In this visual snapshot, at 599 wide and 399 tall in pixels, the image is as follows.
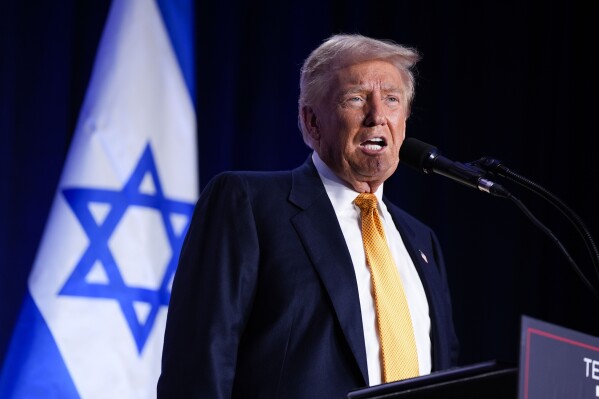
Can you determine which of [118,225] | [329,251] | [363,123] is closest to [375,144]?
[363,123]

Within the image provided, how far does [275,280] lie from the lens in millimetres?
2051

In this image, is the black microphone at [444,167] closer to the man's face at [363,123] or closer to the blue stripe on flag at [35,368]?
the man's face at [363,123]

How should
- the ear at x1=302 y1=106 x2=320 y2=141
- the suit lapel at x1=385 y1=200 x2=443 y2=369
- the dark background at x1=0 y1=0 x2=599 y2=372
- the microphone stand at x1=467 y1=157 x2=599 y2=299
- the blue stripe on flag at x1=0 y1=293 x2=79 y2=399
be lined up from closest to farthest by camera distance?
1. the microphone stand at x1=467 y1=157 x2=599 y2=299
2. the suit lapel at x1=385 y1=200 x2=443 y2=369
3. the ear at x1=302 y1=106 x2=320 y2=141
4. the blue stripe on flag at x1=0 y1=293 x2=79 y2=399
5. the dark background at x1=0 y1=0 x2=599 y2=372

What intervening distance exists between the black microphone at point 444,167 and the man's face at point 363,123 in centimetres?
35

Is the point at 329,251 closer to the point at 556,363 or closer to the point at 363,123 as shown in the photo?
the point at 363,123

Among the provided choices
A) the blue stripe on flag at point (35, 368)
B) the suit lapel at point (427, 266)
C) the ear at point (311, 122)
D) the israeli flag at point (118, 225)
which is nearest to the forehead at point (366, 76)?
the ear at point (311, 122)

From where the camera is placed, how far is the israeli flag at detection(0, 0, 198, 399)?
106 inches

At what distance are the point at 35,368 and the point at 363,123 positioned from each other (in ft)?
3.99

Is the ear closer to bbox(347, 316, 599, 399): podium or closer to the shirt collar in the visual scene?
the shirt collar

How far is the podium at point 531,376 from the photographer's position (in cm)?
110

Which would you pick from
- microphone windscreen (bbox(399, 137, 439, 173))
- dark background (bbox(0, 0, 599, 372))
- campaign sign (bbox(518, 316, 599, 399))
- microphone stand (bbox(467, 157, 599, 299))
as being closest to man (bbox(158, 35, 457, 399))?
microphone windscreen (bbox(399, 137, 439, 173))

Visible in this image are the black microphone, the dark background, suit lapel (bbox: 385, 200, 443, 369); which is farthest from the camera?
the dark background

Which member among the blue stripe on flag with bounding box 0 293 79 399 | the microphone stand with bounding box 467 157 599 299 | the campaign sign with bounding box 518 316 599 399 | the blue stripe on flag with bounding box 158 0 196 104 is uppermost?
the blue stripe on flag with bounding box 158 0 196 104

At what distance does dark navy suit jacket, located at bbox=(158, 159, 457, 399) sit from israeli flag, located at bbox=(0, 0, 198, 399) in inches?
27.0
